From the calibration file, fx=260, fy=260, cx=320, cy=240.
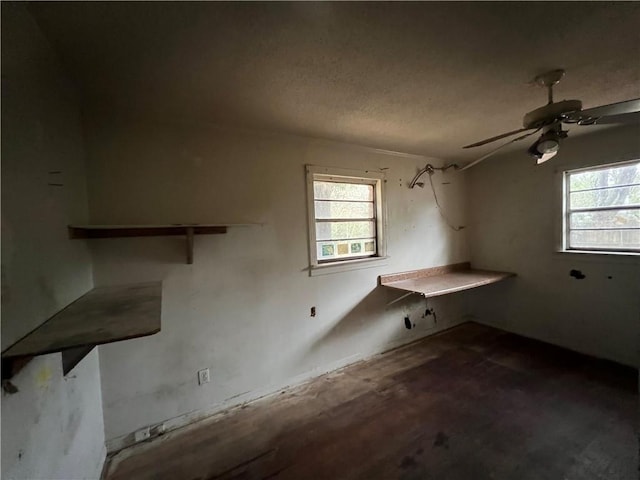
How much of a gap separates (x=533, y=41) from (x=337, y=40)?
96cm

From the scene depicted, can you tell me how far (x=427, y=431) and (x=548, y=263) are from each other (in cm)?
259

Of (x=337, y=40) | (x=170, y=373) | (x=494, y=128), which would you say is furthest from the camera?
(x=494, y=128)

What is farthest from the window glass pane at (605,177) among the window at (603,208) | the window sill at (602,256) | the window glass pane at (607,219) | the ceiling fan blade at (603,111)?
the ceiling fan blade at (603,111)

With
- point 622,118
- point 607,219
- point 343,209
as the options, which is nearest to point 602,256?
point 607,219

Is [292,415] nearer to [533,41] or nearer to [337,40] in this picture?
[337,40]

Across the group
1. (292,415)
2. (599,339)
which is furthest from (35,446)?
(599,339)

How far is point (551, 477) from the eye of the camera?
4.85ft

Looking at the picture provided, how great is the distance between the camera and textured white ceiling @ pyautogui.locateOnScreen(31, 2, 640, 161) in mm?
1057

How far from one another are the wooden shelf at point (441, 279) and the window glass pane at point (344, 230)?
0.56m

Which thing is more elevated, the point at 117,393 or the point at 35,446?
the point at 35,446

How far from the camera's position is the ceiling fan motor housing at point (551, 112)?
4.89 ft

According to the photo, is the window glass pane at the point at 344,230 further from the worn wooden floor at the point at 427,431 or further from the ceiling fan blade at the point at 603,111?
the ceiling fan blade at the point at 603,111

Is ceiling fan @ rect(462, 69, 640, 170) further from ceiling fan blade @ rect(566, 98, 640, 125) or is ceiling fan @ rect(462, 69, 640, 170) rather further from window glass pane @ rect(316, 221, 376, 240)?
Result: window glass pane @ rect(316, 221, 376, 240)

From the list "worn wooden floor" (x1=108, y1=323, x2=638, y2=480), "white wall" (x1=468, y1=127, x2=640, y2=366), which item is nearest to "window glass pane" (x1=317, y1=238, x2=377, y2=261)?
"worn wooden floor" (x1=108, y1=323, x2=638, y2=480)
